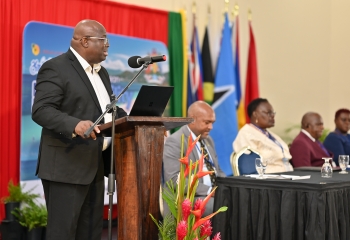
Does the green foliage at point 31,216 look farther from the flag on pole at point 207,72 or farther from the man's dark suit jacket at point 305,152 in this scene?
the flag on pole at point 207,72

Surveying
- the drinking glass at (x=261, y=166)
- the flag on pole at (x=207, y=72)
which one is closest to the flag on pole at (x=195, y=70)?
the flag on pole at (x=207, y=72)

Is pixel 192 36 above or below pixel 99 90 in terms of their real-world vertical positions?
above

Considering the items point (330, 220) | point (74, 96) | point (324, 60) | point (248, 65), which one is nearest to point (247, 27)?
point (248, 65)

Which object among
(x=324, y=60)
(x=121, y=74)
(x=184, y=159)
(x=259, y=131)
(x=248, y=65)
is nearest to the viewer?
(x=184, y=159)

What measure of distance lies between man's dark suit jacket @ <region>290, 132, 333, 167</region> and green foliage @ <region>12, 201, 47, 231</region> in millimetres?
2672

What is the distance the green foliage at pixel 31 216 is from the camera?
204 inches

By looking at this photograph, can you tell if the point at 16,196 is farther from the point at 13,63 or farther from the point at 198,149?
the point at 198,149

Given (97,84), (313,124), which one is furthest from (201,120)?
(313,124)

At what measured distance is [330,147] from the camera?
729 cm

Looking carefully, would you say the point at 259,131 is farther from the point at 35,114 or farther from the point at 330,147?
the point at 35,114

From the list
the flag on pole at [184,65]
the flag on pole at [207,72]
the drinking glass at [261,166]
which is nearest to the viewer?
the drinking glass at [261,166]

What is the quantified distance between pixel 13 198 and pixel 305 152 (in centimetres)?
301

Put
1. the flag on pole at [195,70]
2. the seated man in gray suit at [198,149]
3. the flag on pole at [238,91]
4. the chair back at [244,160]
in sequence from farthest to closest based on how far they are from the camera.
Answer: the flag on pole at [238,91], the flag on pole at [195,70], the chair back at [244,160], the seated man in gray suit at [198,149]

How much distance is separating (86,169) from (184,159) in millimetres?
545
